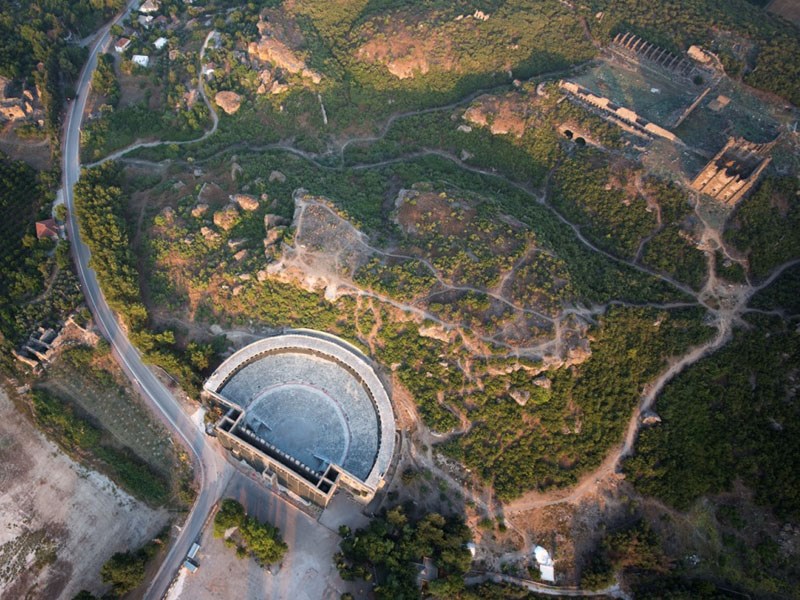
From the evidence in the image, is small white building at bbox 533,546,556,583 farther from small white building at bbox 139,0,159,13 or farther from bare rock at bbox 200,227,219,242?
small white building at bbox 139,0,159,13

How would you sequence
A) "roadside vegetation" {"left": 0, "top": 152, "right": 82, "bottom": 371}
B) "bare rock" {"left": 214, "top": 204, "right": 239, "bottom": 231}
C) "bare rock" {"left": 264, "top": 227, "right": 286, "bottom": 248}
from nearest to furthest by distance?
"roadside vegetation" {"left": 0, "top": 152, "right": 82, "bottom": 371}
"bare rock" {"left": 264, "top": 227, "right": 286, "bottom": 248}
"bare rock" {"left": 214, "top": 204, "right": 239, "bottom": 231}

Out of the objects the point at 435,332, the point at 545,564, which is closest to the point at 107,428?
the point at 435,332

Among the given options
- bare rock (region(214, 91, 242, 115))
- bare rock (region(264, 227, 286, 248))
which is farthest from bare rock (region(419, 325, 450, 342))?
bare rock (region(214, 91, 242, 115))

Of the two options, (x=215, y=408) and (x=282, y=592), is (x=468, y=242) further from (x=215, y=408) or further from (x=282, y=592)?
(x=282, y=592)

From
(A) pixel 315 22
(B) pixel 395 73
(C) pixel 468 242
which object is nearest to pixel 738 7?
(B) pixel 395 73

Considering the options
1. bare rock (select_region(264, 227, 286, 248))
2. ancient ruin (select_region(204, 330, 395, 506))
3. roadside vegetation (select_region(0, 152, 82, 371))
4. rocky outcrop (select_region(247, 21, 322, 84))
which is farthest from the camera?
rocky outcrop (select_region(247, 21, 322, 84))

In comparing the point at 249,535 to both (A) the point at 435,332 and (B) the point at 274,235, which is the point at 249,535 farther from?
(B) the point at 274,235
